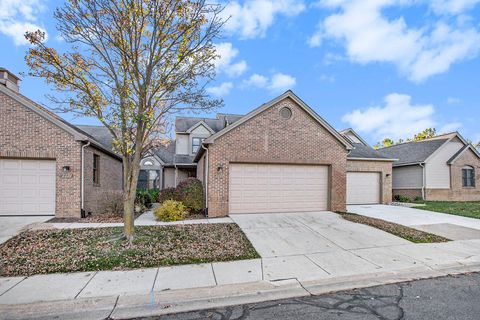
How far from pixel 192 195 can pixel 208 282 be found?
6.84 m

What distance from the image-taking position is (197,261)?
5723mm

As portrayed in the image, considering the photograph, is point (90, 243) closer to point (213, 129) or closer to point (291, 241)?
point (291, 241)

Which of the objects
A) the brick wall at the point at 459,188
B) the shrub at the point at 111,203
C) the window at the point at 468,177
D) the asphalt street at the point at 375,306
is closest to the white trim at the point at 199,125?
the shrub at the point at 111,203

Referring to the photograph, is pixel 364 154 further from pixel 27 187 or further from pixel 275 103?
pixel 27 187

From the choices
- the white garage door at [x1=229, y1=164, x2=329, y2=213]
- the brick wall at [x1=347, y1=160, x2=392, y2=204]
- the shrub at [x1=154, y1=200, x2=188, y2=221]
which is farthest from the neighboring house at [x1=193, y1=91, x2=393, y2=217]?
the brick wall at [x1=347, y1=160, x2=392, y2=204]

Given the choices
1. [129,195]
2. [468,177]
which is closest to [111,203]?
[129,195]

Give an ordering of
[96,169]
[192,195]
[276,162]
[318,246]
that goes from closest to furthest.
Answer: [318,246] → [192,195] → [276,162] → [96,169]

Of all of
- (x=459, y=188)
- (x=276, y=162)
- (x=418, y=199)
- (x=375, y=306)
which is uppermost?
(x=276, y=162)

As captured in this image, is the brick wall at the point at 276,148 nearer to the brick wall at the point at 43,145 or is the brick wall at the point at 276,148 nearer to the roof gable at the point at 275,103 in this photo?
the roof gable at the point at 275,103

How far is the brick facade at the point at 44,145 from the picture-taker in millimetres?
10086

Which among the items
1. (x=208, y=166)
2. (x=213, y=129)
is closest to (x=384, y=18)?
(x=208, y=166)

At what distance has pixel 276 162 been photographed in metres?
11.5

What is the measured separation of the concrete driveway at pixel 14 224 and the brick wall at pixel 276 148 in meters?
6.44

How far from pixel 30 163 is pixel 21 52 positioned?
5504 millimetres
